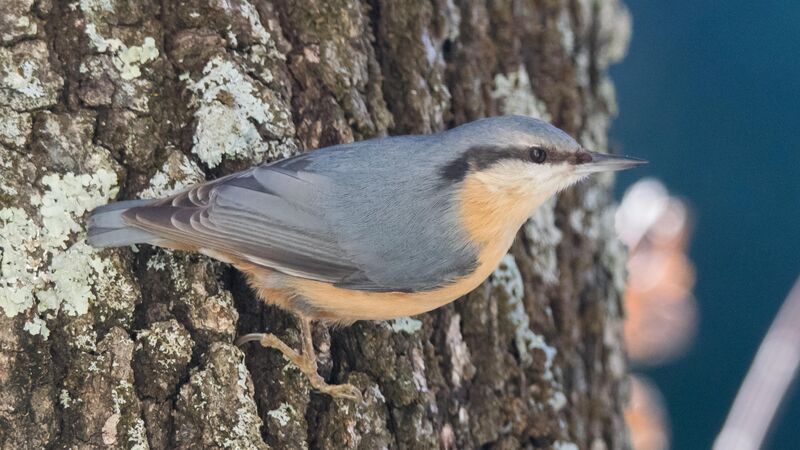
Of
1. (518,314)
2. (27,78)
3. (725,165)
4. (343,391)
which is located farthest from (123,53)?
(725,165)

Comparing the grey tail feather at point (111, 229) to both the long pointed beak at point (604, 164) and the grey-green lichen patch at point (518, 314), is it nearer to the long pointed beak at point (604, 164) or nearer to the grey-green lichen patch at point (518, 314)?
the grey-green lichen patch at point (518, 314)

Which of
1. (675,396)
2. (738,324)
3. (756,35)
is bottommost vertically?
(675,396)

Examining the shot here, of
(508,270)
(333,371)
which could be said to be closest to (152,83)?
(333,371)

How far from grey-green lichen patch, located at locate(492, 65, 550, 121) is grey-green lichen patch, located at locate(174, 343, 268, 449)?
3.97ft

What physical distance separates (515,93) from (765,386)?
1.36 meters

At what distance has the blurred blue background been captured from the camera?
180 inches

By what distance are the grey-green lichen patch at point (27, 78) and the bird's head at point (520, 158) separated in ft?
3.36

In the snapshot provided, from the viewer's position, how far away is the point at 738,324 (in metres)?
4.61

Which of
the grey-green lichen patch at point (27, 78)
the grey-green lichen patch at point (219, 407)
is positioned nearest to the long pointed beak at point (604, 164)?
the grey-green lichen patch at point (219, 407)

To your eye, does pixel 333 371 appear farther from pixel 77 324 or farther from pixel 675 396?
pixel 675 396

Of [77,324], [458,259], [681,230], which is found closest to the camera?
[77,324]

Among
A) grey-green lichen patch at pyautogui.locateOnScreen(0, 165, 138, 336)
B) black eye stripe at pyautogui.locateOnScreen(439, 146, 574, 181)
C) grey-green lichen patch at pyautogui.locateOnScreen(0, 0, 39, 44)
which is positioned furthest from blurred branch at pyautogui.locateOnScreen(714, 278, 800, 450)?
grey-green lichen patch at pyautogui.locateOnScreen(0, 0, 39, 44)

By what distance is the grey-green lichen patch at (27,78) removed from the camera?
81.7 inches

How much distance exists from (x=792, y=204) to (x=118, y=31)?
361 centimetres
